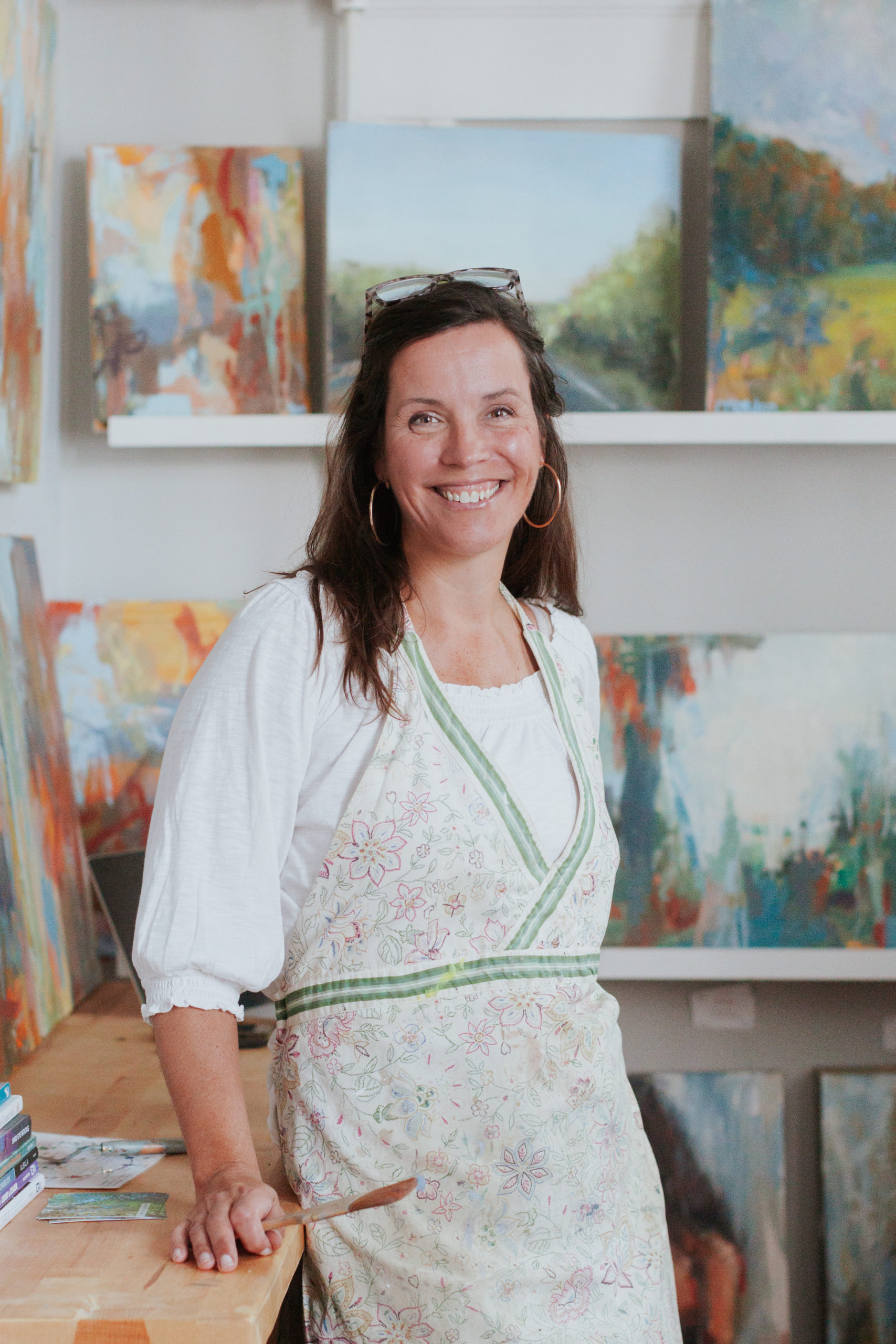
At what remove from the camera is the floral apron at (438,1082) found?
1126 mm

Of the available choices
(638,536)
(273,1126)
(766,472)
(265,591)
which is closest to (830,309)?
(766,472)

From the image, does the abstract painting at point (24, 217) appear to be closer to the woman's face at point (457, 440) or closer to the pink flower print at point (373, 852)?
the woman's face at point (457, 440)

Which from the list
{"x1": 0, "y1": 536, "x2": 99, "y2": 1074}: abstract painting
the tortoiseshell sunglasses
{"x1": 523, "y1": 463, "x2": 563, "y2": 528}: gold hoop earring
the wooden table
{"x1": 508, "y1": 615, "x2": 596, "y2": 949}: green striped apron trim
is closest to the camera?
the wooden table

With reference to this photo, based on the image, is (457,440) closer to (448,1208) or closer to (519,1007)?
(519,1007)

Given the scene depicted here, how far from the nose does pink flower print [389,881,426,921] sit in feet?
1.38

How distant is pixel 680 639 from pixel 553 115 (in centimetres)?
92

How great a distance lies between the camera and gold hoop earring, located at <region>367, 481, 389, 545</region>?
4.33 feet

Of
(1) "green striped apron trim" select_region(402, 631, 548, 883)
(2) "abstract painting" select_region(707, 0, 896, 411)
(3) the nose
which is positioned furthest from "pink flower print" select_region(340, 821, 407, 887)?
(2) "abstract painting" select_region(707, 0, 896, 411)

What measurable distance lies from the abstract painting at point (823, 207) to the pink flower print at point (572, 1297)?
1.40 meters

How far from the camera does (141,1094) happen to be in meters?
1.54

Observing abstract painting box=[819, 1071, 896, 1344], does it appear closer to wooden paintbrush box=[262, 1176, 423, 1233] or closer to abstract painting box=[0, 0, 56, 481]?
wooden paintbrush box=[262, 1176, 423, 1233]

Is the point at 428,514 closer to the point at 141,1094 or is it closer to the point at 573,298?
the point at 141,1094

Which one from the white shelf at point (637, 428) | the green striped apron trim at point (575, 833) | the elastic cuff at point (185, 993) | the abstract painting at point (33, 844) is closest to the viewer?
the elastic cuff at point (185, 993)

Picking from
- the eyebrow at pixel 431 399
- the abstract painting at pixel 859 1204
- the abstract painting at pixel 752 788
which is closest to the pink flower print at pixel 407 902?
the eyebrow at pixel 431 399
